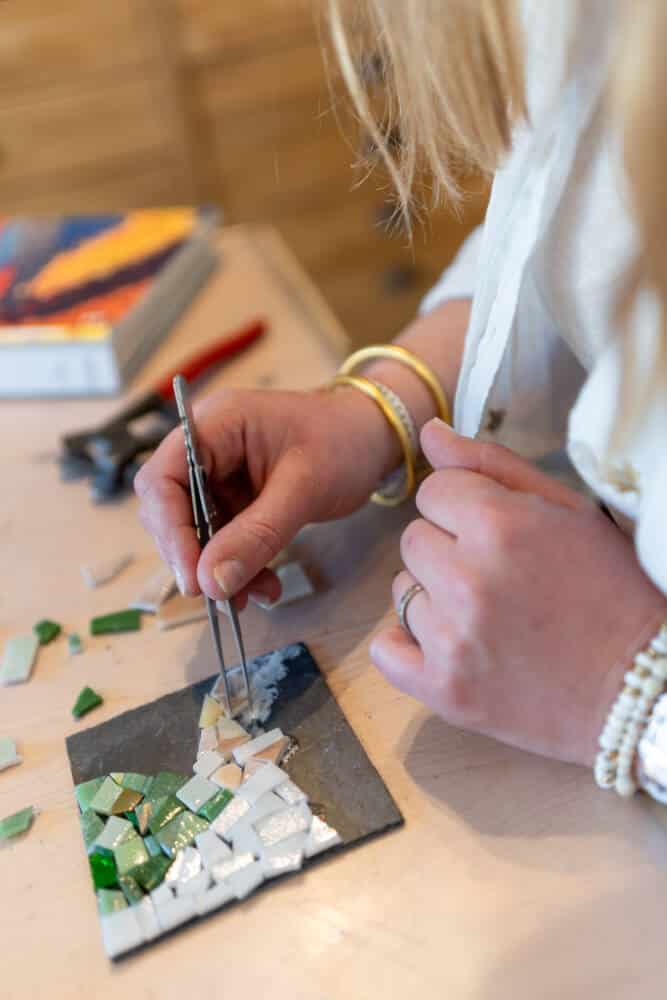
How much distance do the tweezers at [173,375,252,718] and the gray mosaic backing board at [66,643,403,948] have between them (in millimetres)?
18

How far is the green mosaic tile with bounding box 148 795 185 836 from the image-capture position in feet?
1.50

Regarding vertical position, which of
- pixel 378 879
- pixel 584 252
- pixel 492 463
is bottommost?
pixel 378 879

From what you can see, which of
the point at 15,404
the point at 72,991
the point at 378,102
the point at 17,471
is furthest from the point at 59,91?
the point at 72,991

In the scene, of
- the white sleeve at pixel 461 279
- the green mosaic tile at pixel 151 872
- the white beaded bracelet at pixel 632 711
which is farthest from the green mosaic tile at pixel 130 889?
the white sleeve at pixel 461 279

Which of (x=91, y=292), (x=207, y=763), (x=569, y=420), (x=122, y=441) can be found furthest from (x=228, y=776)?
(x=91, y=292)

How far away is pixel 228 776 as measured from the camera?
476 millimetres

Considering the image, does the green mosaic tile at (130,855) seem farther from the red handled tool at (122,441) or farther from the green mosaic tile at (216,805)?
the red handled tool at (122,441)

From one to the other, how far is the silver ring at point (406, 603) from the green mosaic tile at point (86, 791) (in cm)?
18

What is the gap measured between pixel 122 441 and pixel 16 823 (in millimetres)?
363

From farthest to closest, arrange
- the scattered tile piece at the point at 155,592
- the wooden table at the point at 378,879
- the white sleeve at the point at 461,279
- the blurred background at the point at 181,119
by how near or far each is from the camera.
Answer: the blurred background at the point at 181,119 < the white sleeve at the point at 461,279 < the scattered tile piece at the point at 155,592 < the wooden table at the point at 378,879

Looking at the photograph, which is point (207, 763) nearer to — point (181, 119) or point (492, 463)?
point (492, 463)

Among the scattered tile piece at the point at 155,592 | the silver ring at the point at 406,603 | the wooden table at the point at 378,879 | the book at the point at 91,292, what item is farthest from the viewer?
the book at the point at 91,292

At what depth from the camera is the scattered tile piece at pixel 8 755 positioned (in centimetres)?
51

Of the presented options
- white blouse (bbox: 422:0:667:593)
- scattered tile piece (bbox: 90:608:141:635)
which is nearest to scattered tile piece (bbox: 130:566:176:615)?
scattered tile piece (bbox: 90:608:141:635)
